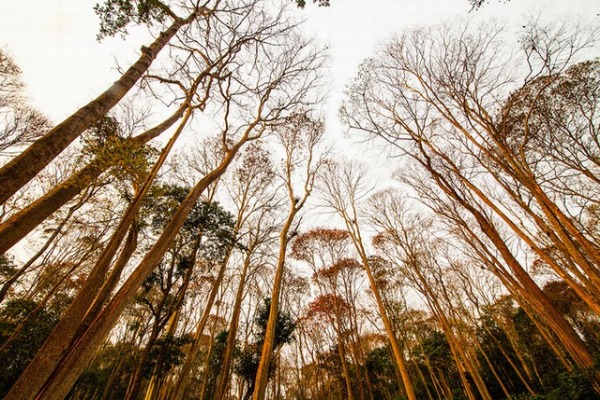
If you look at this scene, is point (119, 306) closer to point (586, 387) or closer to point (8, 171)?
point (8, 171)

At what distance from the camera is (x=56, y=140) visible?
2.57 meters

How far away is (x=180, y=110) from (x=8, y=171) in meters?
4.08

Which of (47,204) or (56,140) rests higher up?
(56,140)

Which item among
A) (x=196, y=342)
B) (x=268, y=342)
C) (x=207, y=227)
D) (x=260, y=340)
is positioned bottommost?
(x=268, y=342)

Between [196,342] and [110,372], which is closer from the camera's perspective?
[196,342]

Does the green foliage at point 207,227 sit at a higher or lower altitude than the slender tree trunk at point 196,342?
higher

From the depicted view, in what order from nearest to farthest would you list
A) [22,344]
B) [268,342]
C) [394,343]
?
[268,342] < [394,343] < [22,344]

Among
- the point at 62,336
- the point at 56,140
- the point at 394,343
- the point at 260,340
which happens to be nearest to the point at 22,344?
the point at 260,340

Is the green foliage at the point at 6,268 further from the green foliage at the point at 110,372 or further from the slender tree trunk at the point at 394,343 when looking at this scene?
the slender tree trunk at the point at 394,343

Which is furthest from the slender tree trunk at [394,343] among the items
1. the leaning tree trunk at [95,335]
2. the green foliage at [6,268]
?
the green foliage at [6,268]

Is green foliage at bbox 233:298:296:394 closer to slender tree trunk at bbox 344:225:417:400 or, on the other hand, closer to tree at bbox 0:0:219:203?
slender tree trunk at bbox 344:225:417:400

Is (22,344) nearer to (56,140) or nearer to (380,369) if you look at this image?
(56,140)

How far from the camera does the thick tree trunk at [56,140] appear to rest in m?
2.18

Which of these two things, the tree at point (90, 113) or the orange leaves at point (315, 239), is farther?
the orange leaves at point (315, 239)
